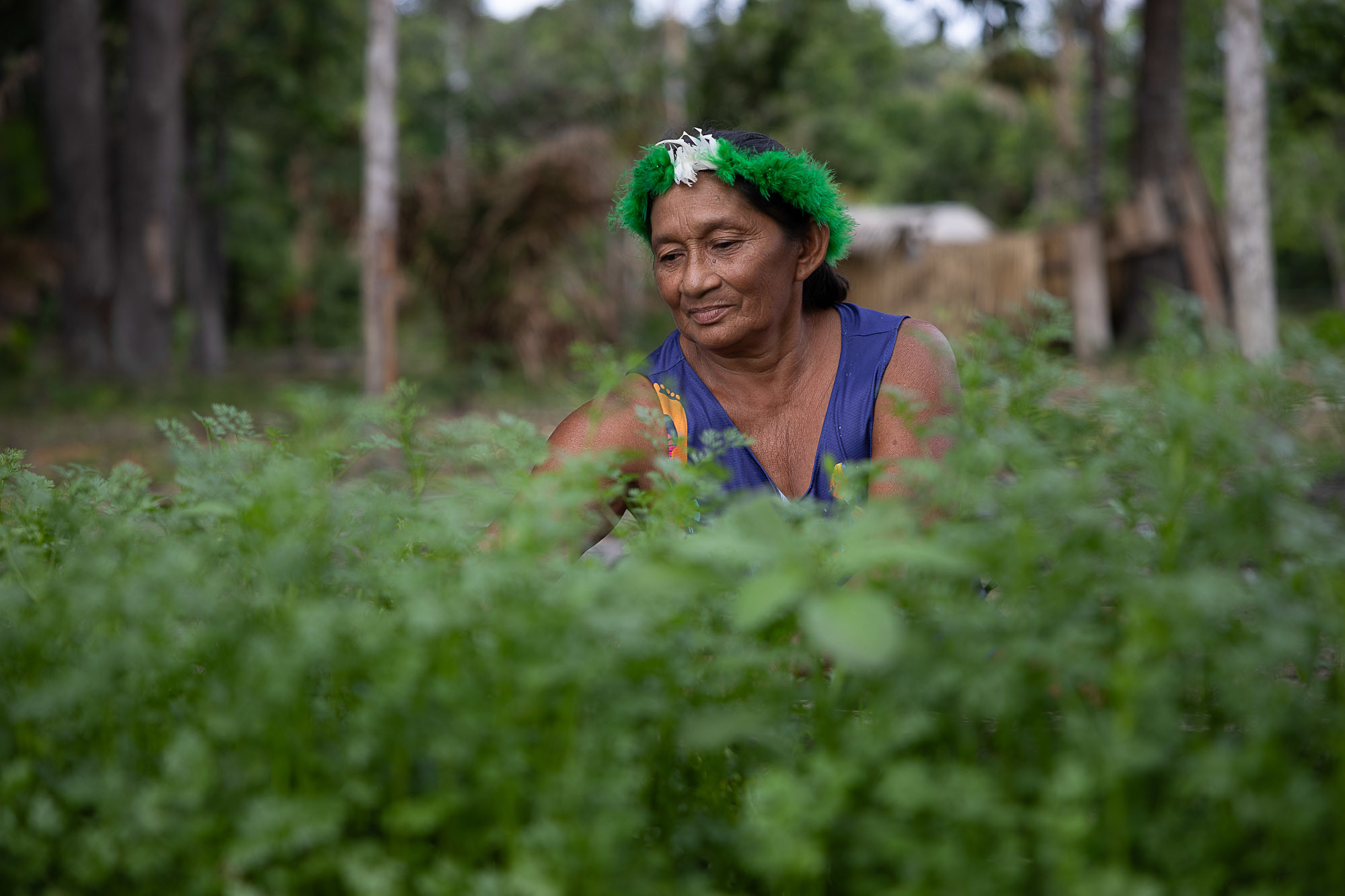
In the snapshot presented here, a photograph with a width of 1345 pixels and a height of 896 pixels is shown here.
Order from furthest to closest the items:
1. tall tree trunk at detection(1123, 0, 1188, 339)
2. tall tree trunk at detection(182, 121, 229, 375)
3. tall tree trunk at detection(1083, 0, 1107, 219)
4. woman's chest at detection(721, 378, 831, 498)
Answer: tall tree trunk at detection(182, 121, 229, 375) → tall tree trunk at detection(1083, 0, 1107, 219) → tall tree trunk at detection(1123, 0, 1188, 339) → woman's chest at detection(721, 378, 831, 498)

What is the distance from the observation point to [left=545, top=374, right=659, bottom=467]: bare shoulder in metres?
2.29

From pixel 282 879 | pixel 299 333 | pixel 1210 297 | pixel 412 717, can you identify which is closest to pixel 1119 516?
pixel 412 717

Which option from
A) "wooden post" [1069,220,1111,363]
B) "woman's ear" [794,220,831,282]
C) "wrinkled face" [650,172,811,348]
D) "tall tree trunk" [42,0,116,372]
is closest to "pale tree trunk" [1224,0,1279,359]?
"wooden post" [1069,220,1111,363]

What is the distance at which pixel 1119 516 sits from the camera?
147 centimetres

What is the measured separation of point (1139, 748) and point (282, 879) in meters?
0.82

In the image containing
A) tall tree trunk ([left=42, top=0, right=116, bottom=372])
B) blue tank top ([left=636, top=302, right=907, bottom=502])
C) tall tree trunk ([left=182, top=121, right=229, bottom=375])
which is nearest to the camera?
A: blue tank top ([left=636, top=302, right=907, bottom=502])

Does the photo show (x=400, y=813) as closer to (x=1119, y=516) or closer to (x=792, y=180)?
(x=1119, y=516)

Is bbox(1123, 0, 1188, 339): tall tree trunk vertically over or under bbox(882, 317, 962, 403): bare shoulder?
over

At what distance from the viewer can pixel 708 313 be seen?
254cm

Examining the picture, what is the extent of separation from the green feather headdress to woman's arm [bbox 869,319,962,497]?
0.37m

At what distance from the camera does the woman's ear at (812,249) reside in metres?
2.67

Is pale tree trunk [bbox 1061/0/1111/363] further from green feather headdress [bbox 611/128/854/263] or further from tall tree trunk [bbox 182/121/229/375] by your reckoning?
tall tree trunk [bbox 182/121/229/375]

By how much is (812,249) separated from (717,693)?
165 cm

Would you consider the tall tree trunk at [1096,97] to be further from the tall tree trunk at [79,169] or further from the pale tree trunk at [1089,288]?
the tall tree trunk at [79,169]
